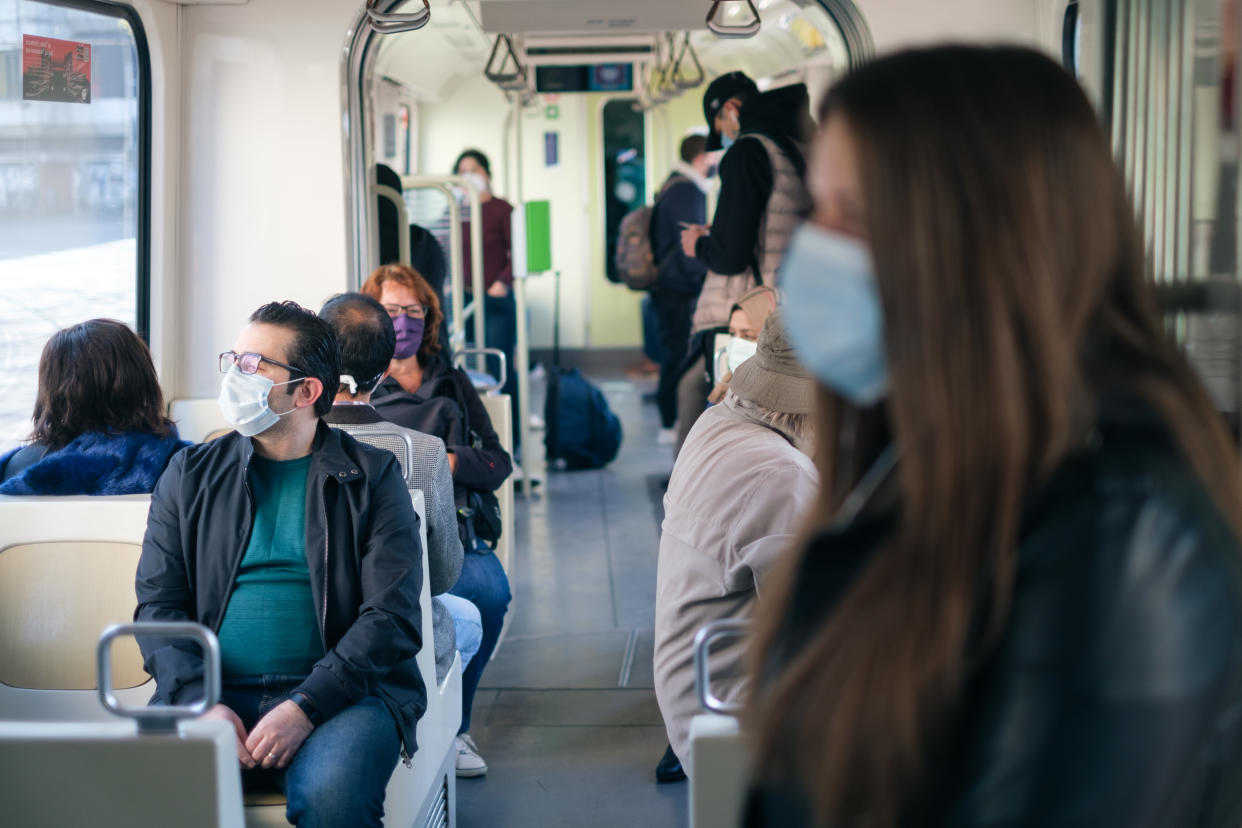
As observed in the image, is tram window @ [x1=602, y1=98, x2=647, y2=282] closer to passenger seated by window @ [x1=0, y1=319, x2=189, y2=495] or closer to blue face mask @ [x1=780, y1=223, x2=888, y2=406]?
passenger seated by window @ [x1=0, y1=319, x2=189, y2=495]

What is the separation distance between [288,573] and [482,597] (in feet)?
4.07

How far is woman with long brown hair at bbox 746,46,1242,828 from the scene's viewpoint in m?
0.78

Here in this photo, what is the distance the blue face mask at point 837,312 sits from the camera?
35.0 inches

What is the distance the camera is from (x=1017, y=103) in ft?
2.79

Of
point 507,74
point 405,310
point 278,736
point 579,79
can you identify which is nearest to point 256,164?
point 405,310

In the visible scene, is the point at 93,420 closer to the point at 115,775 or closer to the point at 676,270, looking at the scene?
the point at 115,775

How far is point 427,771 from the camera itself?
2.65 metres

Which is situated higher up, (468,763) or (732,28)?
(732,28)

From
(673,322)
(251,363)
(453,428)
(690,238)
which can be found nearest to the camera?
(251,363)

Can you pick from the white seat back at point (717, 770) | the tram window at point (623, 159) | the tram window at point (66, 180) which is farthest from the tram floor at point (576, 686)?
the tram window at point (623, 159)

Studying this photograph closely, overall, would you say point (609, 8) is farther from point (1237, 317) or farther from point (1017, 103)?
point (1017, 103)

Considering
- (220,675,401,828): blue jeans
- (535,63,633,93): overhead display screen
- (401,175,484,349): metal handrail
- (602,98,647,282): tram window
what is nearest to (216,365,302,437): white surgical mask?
(220,675,401,828): blue jeans

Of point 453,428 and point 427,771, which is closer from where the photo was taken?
point 427,771

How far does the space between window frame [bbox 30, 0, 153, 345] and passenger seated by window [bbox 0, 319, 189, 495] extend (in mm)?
1305
